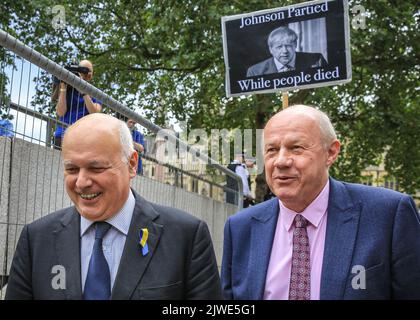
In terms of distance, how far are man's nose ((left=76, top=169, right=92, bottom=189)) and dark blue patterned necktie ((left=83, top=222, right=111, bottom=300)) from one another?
22cm

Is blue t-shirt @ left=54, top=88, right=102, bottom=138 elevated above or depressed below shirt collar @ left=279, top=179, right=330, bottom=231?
above


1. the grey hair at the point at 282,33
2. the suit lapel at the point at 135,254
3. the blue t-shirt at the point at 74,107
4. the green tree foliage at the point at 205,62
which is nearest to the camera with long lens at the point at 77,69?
the blue t-shirt at the point at 74,107

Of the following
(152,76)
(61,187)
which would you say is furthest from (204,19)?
(61,187)

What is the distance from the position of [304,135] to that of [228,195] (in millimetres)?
7949

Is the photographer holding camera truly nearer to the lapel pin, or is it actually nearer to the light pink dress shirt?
the light pink dress shirt

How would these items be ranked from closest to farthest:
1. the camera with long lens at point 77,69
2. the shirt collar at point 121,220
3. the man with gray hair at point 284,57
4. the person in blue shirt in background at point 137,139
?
the shirt collar at point 121,220, the camera with long lens at point 77,69, the person in blue shirt in background at point 137,139, the man with gray hair at point 284,57

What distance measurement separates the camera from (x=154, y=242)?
2547 millimetres

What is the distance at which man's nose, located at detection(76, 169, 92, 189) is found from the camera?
8.06 ft

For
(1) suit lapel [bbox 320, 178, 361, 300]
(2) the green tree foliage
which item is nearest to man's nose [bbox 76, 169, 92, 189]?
(1) suit lapel [bbox 320, 178, 361, 300]

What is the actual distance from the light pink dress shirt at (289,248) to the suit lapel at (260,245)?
1.1 inches

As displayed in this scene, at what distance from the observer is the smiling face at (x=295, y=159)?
10.0 feet

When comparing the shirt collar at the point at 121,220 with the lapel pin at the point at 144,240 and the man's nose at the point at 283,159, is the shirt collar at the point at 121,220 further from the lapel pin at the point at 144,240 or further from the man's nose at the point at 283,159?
the man's nose at the point at 283,159
